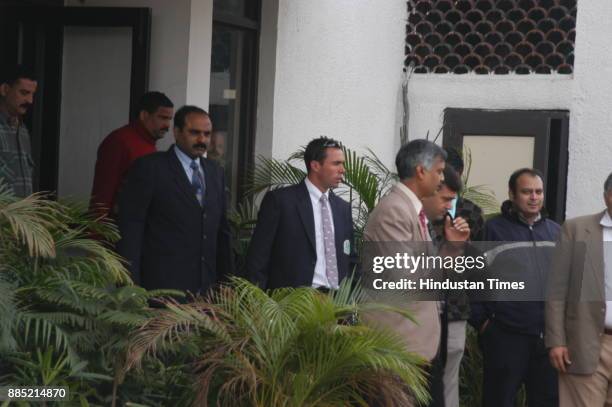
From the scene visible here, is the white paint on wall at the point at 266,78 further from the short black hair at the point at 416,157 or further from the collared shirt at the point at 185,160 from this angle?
the short black hair at the point at 416,157

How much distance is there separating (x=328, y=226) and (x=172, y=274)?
96 centimetres

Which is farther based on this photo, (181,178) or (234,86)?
(234,86)

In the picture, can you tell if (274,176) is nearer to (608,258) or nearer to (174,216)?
(174,216)

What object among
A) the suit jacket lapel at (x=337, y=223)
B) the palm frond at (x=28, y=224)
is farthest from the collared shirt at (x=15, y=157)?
the suit jacket lapel at (x=337, y=223)

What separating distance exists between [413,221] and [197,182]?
1690mm

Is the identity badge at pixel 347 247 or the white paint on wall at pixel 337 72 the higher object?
the white paint on wall at pixel 337 72

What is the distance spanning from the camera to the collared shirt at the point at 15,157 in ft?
24.6

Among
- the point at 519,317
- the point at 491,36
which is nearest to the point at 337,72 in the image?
the point at 491,36

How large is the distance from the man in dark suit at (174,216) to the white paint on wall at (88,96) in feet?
5.86

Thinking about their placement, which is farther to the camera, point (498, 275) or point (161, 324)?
point (498, 275)

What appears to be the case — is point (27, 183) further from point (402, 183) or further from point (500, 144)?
point (500, 144)

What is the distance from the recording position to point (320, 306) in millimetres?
6125

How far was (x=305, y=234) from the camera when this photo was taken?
24.8ft

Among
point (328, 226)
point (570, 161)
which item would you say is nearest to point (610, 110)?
point (570, 161)
